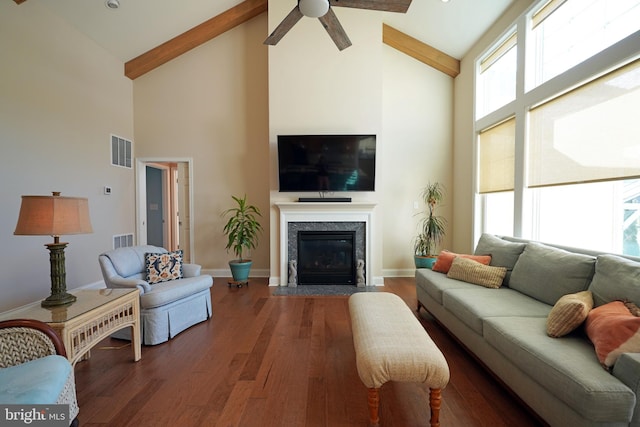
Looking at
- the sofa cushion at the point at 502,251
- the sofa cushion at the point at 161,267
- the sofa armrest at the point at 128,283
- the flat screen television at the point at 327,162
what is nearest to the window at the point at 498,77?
the flat screen television at the point at 327,162

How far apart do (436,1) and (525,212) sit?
3.00 metres

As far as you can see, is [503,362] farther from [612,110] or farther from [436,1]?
[436,1]

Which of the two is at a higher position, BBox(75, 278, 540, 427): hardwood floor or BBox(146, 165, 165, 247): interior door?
BBox(146, 165, 165, 247): interior door

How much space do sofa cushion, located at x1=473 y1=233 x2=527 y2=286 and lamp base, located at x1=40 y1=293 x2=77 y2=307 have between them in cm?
368

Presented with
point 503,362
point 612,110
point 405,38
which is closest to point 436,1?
point 405,38

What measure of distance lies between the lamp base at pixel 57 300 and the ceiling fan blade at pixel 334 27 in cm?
293

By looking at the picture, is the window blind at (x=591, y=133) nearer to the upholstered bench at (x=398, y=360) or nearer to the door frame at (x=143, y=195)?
the upholstered bench at (x=398, y=360)

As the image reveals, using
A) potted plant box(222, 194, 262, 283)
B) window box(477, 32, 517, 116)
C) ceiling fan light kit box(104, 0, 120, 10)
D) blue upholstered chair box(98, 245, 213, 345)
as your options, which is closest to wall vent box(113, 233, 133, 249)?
potted plant box(222, 194, 262, 283)

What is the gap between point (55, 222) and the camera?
5.93 feet

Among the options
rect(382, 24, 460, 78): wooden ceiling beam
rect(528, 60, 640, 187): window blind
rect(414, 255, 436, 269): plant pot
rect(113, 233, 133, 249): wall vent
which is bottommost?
rect(414, 255, 436, 269): plant pot

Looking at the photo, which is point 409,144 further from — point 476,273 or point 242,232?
point 242,232

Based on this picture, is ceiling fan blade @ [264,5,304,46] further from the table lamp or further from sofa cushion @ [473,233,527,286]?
sofa cushion @ [473,233,527,286]

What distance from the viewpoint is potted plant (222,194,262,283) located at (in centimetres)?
427

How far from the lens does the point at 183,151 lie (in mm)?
4801
